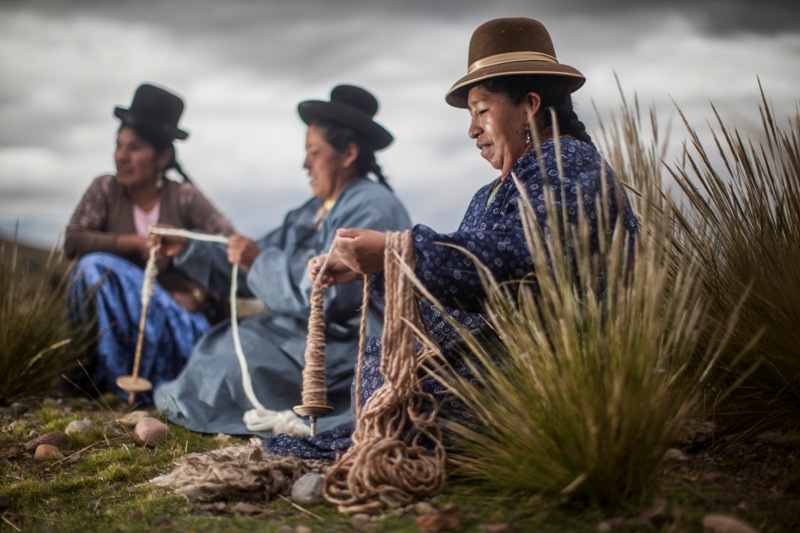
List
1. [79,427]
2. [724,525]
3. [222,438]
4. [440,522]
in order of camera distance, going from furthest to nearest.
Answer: [222,438], [79,427], [440,522], [724,525]

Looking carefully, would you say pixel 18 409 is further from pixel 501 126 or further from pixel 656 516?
pixel 656 516

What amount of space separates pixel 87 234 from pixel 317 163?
1.82m

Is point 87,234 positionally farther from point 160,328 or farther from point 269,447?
point 269,447

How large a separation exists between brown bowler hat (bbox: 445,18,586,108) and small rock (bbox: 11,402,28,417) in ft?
10.3

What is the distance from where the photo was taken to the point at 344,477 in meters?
2.72

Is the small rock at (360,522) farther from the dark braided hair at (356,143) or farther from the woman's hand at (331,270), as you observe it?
the dark braided hair at (356,143)

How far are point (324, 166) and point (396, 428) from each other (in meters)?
3.00

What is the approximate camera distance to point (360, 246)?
2.78 meters

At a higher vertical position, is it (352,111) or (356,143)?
(352,111)

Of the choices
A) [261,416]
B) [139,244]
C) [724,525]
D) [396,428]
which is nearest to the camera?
[724,525]

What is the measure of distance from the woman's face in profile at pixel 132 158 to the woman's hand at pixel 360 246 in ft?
12.4

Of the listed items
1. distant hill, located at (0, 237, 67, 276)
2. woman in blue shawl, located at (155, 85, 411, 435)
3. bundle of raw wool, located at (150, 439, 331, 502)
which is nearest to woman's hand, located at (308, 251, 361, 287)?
bundle of raw wool, located at (150, 439, 331, 502)

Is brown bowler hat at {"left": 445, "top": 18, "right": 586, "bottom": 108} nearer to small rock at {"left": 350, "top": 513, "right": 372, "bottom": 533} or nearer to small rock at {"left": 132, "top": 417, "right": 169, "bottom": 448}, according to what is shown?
small rock at {"left": 350, "top": 513, "right": 372, "bottom": 533}

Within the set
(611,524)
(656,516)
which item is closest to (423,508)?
(611,524)
